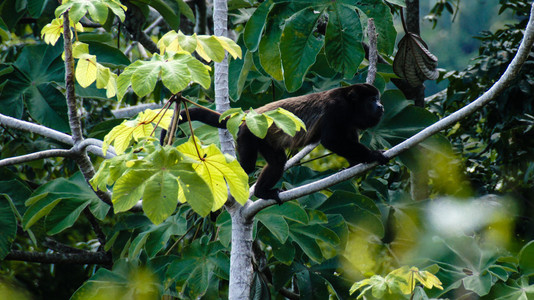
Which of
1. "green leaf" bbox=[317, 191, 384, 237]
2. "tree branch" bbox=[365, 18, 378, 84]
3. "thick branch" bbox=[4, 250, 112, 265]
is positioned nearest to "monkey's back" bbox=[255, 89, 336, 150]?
"green leaf" bbox=[317, 191, 384, 237]

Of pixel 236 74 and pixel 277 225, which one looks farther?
pixel 236 74

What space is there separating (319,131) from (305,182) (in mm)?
463

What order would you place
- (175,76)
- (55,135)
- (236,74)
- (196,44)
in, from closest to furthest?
(175,76), (196,44), (55,135), (236,74)

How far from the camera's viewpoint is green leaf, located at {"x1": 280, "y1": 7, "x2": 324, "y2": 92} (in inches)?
94.4

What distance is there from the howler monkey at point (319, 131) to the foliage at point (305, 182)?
0.95 feet

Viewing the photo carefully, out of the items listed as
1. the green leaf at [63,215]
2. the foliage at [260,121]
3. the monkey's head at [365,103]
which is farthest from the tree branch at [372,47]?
the green leaf at [63,215]

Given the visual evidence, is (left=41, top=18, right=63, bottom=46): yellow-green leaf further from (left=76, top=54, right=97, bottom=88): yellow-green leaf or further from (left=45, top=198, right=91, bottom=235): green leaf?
(left=45, top=198, right=91, bottom=235): green leaf

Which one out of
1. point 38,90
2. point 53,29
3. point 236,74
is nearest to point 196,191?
point 53,29

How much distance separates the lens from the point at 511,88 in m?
4.70

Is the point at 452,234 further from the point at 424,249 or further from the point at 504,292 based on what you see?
the point at 504,292

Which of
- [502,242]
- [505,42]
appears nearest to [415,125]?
[502,242]

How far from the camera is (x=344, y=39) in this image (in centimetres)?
246

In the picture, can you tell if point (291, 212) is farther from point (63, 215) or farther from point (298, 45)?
point (63, 215)

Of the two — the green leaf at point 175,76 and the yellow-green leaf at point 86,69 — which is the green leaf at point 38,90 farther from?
the green leaf at point 175,76
